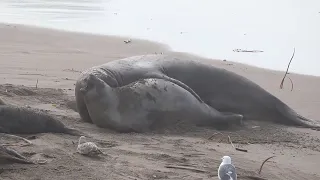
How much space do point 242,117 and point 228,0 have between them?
65.4 ft

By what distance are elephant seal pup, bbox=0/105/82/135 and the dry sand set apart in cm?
17

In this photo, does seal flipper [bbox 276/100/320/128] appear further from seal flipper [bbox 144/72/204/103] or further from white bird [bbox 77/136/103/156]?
Result: white bird [bbox 77/136/103/156]

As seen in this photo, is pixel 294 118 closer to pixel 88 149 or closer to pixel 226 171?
pixel 88 149

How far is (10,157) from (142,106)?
1.91 metres

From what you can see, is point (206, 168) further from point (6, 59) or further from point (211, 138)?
point (6, 59)

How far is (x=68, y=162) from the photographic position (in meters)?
4.36

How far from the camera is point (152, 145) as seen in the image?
519 cm

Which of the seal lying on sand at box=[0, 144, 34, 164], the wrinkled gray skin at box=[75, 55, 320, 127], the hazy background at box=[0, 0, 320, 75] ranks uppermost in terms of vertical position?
the hazy background at box=[0, 0, 320, 75]

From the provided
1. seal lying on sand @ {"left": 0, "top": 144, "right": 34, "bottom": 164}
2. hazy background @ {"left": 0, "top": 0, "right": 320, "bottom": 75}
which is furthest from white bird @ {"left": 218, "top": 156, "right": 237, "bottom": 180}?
hazy background @ {"left": 0, "top": 0, "right": 320, "bottom": 75}

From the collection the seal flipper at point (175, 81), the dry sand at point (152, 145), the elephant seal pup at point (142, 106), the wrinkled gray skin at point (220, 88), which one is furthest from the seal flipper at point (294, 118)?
the seal flipper at point (175, 81)

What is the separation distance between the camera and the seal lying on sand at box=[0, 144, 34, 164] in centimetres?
421

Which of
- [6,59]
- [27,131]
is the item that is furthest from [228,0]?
[27,131]

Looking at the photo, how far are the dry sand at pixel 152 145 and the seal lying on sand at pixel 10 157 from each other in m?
0.06

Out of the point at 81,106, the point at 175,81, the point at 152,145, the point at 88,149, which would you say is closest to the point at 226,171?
the point at 88,149
